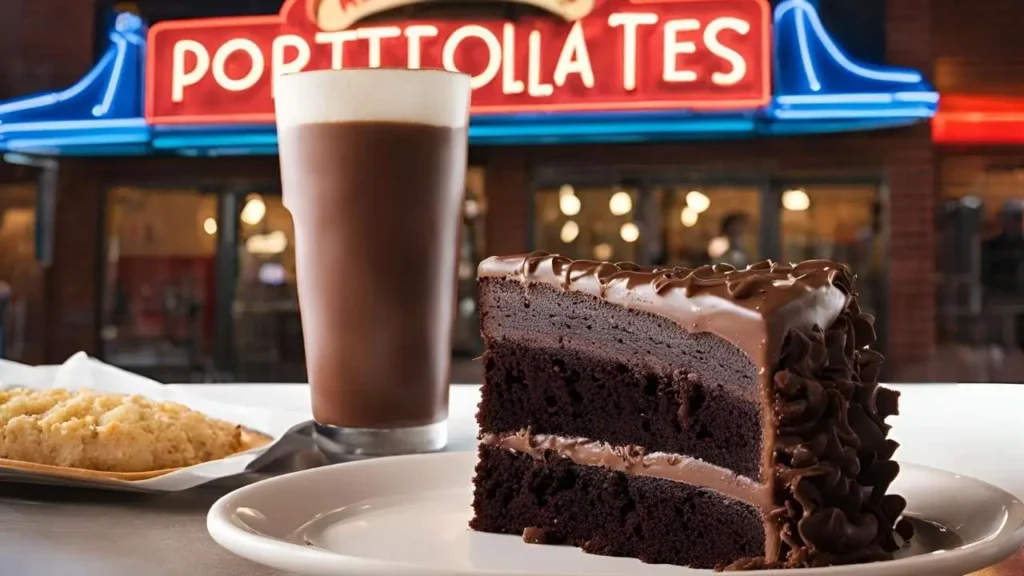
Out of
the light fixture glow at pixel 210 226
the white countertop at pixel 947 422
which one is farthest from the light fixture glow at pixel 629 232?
the white countertop at pixel 947 422

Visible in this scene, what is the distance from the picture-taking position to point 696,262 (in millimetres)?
7535

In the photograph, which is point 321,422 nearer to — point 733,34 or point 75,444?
point 75,444

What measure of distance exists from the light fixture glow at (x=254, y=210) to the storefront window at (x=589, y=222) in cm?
220

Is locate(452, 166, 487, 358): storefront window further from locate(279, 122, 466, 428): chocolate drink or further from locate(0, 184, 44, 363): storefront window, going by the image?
locate(279, 122, 466, 428): chocolate drink

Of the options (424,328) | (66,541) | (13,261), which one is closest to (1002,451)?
(424,328)

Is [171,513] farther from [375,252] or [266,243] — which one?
[266,243]

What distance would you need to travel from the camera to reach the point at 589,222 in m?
7.66

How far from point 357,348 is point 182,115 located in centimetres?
631

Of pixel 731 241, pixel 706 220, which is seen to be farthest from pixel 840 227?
pixel 706 220

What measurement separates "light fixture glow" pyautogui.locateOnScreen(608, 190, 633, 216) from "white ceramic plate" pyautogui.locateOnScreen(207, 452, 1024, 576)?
6390mm

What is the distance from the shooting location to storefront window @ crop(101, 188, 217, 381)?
845 cm

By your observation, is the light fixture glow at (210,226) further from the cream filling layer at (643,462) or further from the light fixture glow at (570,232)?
the cream filling layer at (643,462)

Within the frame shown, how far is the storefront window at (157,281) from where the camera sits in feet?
27.7

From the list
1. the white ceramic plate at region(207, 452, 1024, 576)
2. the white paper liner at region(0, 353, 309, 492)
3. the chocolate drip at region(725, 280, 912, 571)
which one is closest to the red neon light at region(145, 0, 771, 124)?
the white paper liner at region(0, 353, 309, 492)
